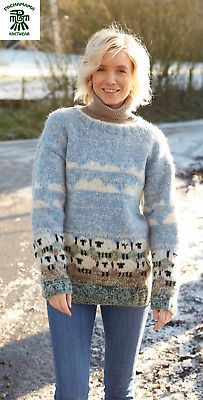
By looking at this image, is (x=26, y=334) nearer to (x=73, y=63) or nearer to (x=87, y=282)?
(x=87, y=282)

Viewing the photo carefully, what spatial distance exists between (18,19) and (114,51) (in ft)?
25.4

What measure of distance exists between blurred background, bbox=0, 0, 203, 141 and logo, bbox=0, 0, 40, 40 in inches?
9.0

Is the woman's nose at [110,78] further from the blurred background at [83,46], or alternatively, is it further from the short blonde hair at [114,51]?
the blurred background at [83,46]

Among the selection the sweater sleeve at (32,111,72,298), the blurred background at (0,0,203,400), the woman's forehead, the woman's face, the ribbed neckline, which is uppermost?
the woman's forehead

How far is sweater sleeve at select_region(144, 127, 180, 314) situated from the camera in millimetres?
1998

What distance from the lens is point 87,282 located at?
6.55 ft

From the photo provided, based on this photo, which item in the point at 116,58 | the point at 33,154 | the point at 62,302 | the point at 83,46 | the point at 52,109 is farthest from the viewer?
the point at 52,109

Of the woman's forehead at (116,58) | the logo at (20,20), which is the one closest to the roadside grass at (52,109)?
the logo at (20,20)

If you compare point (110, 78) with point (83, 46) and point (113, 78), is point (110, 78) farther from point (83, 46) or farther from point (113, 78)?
point (83, 46)

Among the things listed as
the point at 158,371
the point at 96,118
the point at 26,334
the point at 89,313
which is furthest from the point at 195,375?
the point at 96,118

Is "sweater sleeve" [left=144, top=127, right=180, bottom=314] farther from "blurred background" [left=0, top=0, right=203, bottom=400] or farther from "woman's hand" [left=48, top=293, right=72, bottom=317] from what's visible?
"blurred background" [left=0, top=0, right=203, bottom=400]

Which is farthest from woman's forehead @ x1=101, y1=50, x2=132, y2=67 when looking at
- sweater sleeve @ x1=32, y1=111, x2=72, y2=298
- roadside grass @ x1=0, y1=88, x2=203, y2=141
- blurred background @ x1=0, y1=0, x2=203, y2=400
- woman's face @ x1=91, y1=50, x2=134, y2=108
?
roadside grass @ x1=0, y1=88, x2=203, y2=141

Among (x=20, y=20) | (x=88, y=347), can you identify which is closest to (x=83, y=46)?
(x=20, y=20)

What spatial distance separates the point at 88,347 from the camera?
197 centimetres
